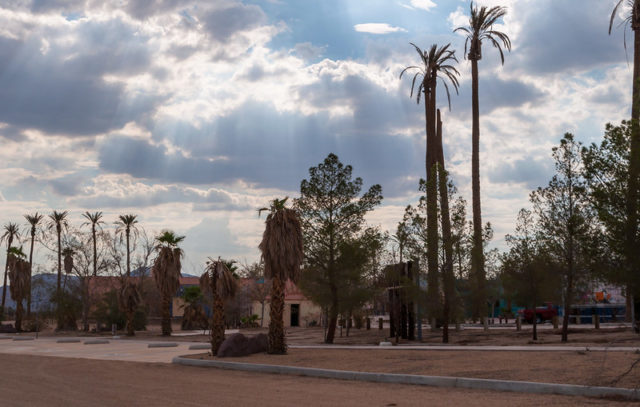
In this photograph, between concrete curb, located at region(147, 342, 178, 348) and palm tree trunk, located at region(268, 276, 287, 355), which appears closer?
palm tree trunk, located at region(268, 276, 287, 355)

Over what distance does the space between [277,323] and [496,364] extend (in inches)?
442

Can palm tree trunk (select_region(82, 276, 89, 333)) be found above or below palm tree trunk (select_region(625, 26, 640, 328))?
below

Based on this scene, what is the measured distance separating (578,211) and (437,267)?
7.30 meters

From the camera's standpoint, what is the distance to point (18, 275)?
68.1 m

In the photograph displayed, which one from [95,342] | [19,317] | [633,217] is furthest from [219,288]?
[19,317]

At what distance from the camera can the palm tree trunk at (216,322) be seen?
26984 millimetres

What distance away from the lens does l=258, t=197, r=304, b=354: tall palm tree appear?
88.7 ft

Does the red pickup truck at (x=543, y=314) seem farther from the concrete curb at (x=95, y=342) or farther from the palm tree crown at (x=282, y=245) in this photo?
the concrete curb at (x=95, y=342)

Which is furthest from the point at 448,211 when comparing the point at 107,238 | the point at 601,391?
the point at 107,238

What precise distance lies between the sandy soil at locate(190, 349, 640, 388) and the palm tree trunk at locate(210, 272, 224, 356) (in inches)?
109

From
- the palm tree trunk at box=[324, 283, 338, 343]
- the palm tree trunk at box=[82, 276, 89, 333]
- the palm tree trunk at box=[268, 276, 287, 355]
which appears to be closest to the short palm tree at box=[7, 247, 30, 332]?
the palm tree trunk at box=[82, 276, 89, 333]

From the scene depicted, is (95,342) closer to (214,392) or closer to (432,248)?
(432,248)

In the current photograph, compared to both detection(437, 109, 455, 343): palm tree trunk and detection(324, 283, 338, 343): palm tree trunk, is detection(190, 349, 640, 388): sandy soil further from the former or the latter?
detection(324, 283, 338, 343): palm tree trunk

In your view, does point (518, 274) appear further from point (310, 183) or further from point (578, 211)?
point (310, 183)
